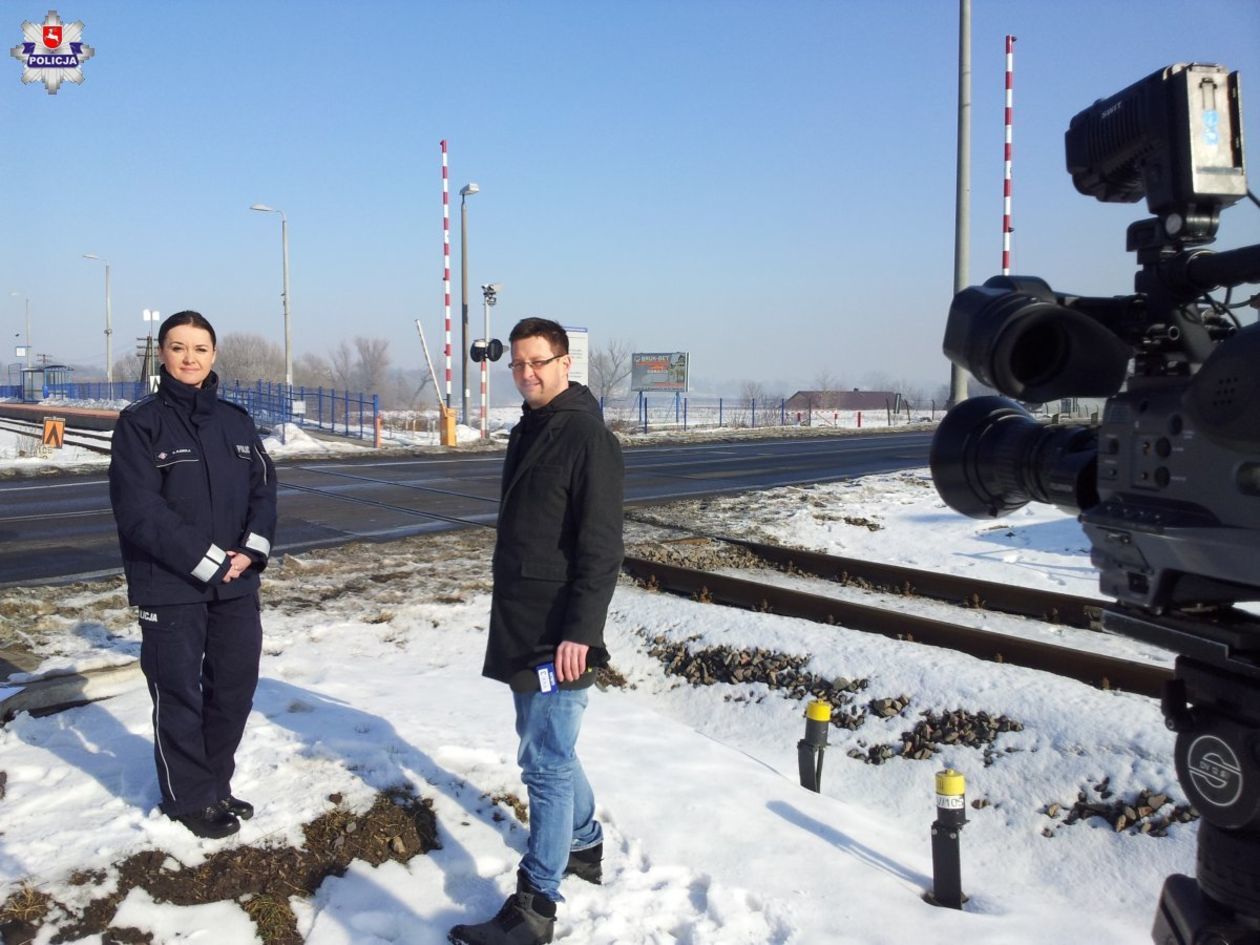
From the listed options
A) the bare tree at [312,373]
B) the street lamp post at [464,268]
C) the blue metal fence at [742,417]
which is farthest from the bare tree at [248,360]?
the street lamp post at [464,268]

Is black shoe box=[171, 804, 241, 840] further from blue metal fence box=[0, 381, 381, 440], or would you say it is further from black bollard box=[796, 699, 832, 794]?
blue metal fence box=[0, 381, 381, 440]

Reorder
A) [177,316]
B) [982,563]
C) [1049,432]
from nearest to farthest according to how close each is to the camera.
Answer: [1049,432], [177,316], [982,563]

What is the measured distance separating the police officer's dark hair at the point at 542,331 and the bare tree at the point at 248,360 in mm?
67654

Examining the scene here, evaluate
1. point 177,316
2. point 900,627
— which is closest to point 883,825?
point 900,627

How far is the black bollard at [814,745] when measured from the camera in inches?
174

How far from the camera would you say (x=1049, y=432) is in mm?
2029

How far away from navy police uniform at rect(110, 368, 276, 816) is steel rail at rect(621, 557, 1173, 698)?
3.78m

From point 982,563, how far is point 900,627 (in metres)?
3.49

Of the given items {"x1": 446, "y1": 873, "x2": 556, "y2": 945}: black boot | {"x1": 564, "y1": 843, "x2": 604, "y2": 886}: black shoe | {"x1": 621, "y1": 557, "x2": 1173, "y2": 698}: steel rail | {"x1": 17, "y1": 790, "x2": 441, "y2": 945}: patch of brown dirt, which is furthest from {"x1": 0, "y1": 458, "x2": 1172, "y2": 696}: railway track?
{"x1": 17, "y1": 790, "x2": 441, "y2": 945}: patch of brown dirt

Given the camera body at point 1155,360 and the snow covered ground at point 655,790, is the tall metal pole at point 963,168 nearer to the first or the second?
the snow covered ground at point 655,790

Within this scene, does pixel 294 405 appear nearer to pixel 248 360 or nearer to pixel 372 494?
pixel 372 494

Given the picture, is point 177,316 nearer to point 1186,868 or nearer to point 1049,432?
point 1049,432

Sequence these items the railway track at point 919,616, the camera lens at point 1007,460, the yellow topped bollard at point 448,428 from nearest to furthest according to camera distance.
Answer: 1. the camera lens at point 1007,460
2. the railway track at point 919,616
3. the yellow topped bollard at point 448,428

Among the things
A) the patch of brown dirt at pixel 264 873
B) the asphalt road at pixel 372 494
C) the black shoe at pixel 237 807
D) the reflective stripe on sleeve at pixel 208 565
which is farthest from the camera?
the asphalt road at pixel 372 494
